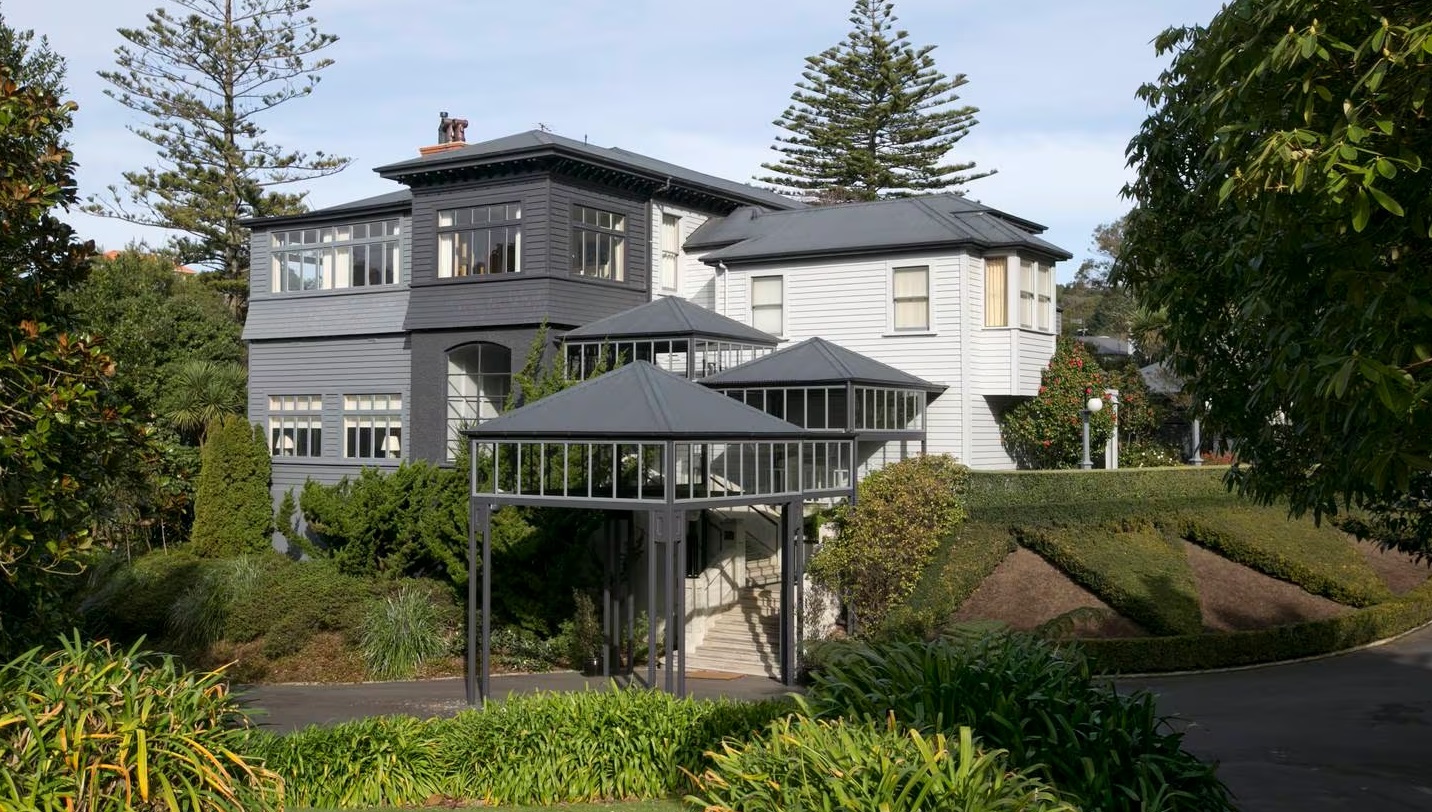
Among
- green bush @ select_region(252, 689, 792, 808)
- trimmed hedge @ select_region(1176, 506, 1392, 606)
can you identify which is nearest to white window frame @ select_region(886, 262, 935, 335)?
trimmed hedge @ select_region(1176, 506, 1392, 606)

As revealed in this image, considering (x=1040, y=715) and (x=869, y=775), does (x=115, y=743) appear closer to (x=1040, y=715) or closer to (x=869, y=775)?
(x=869, y=775)

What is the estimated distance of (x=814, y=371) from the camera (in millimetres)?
26172

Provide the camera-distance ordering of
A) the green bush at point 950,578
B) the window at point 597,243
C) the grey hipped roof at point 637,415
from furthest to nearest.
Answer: the window at point 597,243, the green bush at point 950,578, the grey hipped roof at point 637,415

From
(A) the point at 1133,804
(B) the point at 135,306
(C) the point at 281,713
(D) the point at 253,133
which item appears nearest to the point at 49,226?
(A) the point at 1133,804

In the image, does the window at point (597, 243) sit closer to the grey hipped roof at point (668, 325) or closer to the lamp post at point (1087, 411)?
the grey hipped roof at point (668, 325)

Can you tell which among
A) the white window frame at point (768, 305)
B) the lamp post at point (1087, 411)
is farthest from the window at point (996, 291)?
the white window frame at point (768, 305)

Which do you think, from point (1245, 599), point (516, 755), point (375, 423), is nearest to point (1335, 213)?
point (516, 755)

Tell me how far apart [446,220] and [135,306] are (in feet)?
42.8

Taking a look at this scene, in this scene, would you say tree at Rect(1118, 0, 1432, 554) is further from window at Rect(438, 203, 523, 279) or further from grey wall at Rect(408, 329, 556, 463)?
grey wall at Rect(408, 329, 556, 463)

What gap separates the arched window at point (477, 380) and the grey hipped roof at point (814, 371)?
5.52 metres

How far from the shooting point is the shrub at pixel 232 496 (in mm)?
31359

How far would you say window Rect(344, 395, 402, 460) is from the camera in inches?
1237

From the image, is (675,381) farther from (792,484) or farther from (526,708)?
(526,708)

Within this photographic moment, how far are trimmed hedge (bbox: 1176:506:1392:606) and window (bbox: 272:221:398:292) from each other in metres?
19.2
